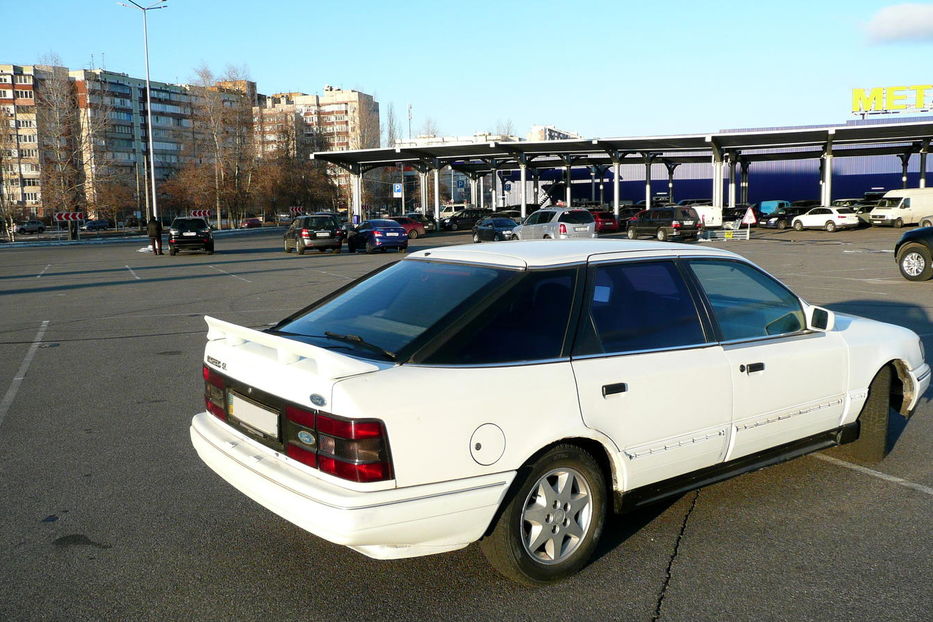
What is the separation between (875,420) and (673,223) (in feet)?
108

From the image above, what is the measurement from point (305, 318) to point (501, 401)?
5.15 ft

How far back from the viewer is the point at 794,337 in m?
4.68

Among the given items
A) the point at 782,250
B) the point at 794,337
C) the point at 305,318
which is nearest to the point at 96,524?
the point at 305,318

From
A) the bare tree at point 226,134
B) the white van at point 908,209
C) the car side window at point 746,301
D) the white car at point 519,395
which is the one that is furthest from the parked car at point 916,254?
the bare tree at point 226,134

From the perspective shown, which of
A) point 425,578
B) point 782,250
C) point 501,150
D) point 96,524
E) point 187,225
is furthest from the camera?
point 501,150

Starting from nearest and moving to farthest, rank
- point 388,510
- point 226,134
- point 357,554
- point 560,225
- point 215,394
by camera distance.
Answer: point 388,510 < point 357,554 < point 215,394 < point 560,225 < point 226,134

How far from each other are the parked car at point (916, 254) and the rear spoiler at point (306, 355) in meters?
16.3

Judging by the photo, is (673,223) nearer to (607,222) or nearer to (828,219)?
(607,222)

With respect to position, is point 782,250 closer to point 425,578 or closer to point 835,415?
point 835,415

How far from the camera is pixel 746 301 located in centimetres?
477

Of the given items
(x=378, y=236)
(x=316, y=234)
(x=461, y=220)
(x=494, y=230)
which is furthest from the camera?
(x=461, y=220)

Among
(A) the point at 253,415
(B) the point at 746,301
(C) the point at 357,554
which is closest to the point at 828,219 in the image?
(B) the point at 746,301

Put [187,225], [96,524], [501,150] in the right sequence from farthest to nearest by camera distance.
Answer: [501,150] < [187,225] < [96,524]

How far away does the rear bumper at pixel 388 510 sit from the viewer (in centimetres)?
315
